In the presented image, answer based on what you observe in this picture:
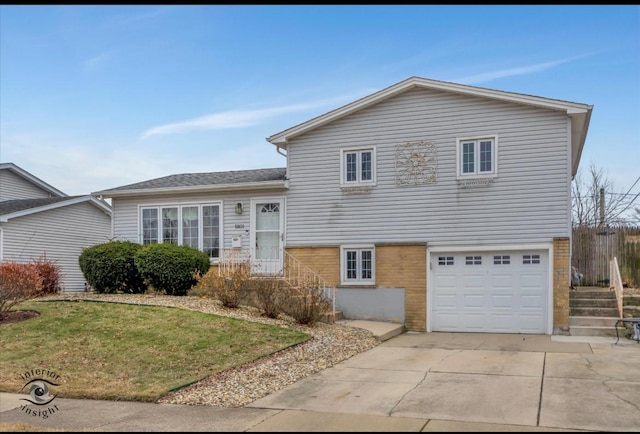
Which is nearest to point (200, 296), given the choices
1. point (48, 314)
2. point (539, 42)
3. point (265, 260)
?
point (265, 260)

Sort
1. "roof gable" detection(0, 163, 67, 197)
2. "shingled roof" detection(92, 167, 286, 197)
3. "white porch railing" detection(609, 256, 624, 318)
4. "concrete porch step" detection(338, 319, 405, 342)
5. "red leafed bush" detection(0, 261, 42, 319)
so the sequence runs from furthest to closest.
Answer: "roof gable" detection(0, 163, 67, 197) < "shingled roof" detection(92, 167, 286, 197) < "white porch railing" detection(609, 256, 624, 318) < "concrete porch step" detection(338, 319, 405, 342) < "red leafed bush" detection(0, 261, 42, 319)

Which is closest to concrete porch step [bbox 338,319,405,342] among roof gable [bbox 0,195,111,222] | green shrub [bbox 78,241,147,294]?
green shrub [bbox 78,241,147,294]

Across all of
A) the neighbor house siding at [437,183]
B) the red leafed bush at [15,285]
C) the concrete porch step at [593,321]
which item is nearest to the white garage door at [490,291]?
the neighbor house siding at [437,183]

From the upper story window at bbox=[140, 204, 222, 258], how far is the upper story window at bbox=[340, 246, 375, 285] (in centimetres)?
420

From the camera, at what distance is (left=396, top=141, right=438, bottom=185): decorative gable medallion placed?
15797 mm

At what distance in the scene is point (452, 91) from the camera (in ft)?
51.0

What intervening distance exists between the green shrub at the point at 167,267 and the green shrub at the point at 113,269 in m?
0.45

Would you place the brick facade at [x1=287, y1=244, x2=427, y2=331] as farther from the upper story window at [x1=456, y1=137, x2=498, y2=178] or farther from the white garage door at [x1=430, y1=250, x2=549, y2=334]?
the upper story window at [x1=456, y1=137, x2=498, y2=178]

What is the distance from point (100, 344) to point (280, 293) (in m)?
4.60

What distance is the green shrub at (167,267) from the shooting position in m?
16.0

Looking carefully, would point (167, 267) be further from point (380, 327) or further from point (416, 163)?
point (416, 163)

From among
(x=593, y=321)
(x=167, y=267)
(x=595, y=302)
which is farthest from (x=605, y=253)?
(x=167, y=267)

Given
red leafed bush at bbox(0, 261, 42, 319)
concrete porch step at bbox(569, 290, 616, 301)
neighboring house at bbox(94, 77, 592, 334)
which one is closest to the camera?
red leafed bush at bbox(0, 261, 42, 319)

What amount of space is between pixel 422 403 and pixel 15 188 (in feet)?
88.0
